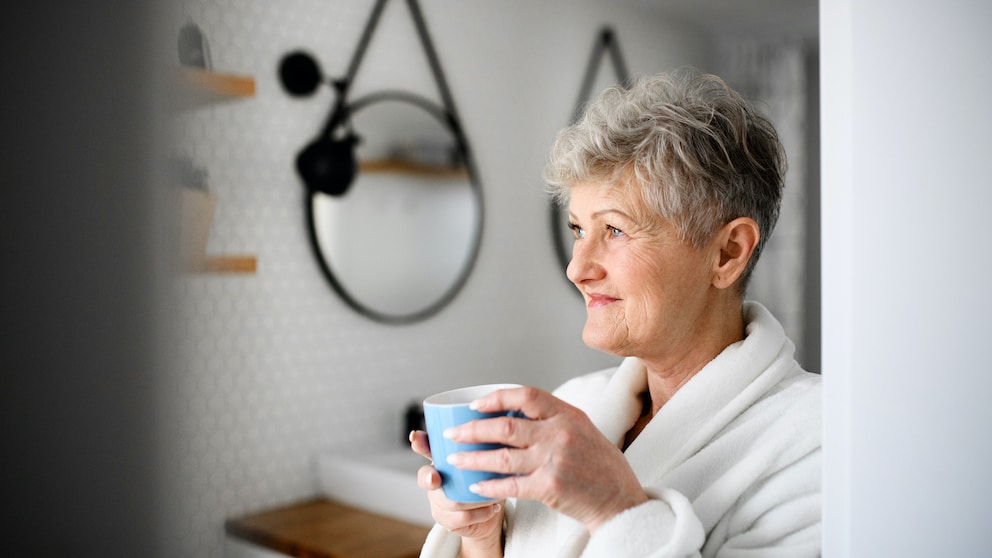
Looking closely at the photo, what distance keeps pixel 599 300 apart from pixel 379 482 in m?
1.04

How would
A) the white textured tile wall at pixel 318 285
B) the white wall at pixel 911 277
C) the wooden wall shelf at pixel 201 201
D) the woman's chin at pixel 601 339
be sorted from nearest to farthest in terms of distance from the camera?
the white wall at pixel 911 277, the woman's chin at pixel 601 339, the wooden wall shelf at pixel 201 201, the white textured tile wall at pixel 318 285

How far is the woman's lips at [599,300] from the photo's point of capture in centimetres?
75

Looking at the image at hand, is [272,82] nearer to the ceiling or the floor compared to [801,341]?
nearer to the ceiling

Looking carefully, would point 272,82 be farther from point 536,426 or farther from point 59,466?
point 536,426

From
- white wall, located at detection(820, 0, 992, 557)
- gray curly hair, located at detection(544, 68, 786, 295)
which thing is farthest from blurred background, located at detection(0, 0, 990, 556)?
gray curly hair, located at detection(544, 68, 786, 295)

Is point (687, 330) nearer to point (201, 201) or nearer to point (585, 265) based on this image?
point (585, 265)

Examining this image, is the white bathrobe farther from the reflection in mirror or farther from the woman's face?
the reflection in mirror

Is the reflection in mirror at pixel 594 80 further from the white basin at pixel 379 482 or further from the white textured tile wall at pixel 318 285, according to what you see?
the white basin at pixel 379 482

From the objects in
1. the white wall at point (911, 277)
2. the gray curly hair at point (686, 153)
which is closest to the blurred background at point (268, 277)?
the white wall at point (911, 277)

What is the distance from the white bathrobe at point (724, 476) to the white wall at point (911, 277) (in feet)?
0.74

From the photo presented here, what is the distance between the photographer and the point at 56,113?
1.02 meters

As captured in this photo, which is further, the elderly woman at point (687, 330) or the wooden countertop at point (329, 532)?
the wooden countertop at point (329, 532)

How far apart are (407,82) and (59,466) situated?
1.31m

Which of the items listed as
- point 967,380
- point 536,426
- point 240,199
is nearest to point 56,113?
point 240,199
